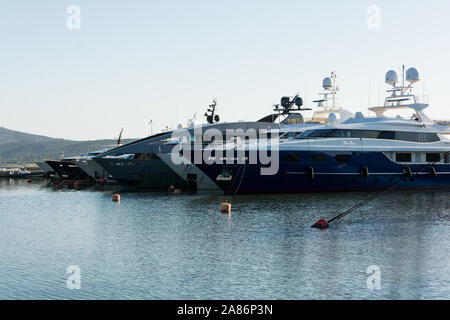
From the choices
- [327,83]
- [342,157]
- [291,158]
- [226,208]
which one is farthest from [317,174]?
[327,83]

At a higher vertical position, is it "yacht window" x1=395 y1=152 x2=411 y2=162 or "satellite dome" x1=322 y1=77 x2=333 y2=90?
"satellite dome" x1=322 y1=77 x2=333 y2=90

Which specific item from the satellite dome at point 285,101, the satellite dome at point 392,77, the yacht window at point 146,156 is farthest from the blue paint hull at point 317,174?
the satellite dome at point 285,101

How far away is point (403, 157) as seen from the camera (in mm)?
47344

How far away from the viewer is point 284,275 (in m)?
18.5

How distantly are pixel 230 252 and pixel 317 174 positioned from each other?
2241cm

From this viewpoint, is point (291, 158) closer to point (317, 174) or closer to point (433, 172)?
point (317, 174)

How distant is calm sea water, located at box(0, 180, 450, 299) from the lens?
1698cm

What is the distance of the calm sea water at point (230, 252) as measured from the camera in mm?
16984

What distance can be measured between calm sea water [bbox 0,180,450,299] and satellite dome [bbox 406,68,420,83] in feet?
59.0

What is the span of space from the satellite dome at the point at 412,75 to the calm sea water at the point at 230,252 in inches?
708

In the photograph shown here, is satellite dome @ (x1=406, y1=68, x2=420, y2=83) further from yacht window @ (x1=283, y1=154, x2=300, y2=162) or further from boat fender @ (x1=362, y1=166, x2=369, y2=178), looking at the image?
yacht window @ (x1=283, y1=154, x2=300, y2=162)

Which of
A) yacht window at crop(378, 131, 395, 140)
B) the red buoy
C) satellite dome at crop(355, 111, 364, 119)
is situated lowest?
the red buoy

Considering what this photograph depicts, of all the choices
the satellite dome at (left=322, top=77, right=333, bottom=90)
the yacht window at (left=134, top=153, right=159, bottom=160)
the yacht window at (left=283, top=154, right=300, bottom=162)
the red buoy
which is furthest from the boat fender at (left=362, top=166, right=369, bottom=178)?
the yacht window at (left=134, top=153, right=159, bottom=160)
